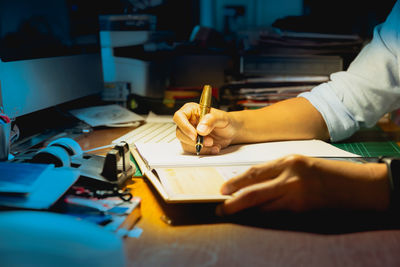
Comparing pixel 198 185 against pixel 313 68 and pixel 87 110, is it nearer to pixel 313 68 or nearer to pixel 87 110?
pixel 87 110

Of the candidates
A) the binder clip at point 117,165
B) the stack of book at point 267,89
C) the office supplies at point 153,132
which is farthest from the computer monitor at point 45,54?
the stack of book at point 267,89

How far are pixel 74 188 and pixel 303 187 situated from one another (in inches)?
14.0

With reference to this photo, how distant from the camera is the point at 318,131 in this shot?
971mm

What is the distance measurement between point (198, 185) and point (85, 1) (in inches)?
38.3

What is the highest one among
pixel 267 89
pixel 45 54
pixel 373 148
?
pixel 45 54

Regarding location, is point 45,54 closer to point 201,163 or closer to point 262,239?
point 201,163

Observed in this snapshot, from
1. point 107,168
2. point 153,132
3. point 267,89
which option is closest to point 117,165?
point 107,168

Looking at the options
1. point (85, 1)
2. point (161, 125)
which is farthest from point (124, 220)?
point (85, 1)

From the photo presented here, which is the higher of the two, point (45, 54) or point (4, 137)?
point (45, 54)

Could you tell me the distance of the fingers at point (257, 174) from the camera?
540mm

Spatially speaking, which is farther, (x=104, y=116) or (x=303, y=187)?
(x=104, y=116)

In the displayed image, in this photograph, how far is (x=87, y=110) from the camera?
1.27 m

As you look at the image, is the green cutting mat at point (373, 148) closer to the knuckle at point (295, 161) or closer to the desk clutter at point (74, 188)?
the knuckle at point (295, 161)

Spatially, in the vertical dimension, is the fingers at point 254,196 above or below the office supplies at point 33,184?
below
